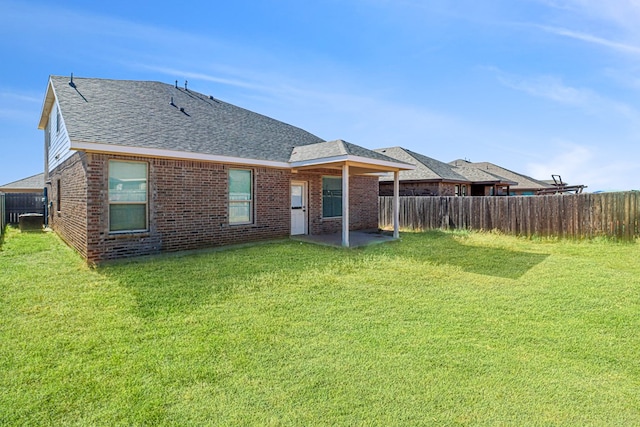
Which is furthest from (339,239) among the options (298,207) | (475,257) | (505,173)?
(505,173)

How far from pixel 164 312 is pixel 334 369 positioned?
282 centimetres

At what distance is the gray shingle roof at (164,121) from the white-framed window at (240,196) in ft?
2.13

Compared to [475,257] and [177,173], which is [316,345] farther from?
[177,173]

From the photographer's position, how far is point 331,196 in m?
13.1

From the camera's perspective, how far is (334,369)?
11.0 feet

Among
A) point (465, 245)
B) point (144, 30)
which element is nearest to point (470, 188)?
point (465, 245)

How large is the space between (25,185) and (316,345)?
33.3m

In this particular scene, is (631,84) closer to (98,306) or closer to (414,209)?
(414,209)

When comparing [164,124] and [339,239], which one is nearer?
[164,124]

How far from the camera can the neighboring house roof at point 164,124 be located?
8.12m

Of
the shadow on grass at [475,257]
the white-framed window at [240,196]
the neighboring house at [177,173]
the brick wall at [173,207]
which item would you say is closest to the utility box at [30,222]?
the neighboring house at [177,173]

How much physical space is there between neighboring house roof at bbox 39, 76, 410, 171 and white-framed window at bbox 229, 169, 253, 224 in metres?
0.55

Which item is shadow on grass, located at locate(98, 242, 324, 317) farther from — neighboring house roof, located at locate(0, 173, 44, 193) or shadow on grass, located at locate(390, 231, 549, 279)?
neighboring house roof, located at locate(0, 173, 44, 193)

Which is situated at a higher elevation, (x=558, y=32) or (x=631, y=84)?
(x=558, y=32)
